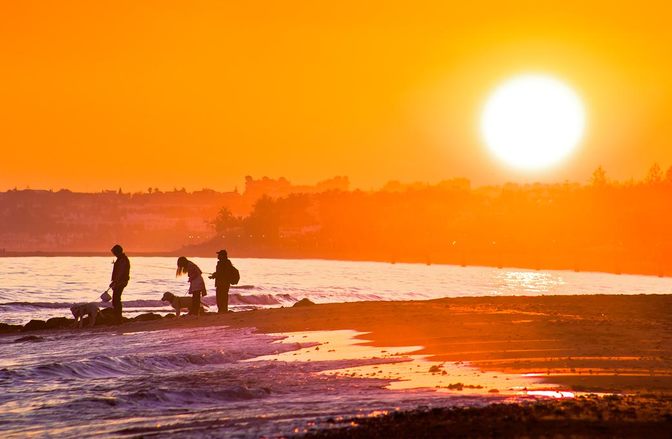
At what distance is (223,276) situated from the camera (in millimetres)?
32625

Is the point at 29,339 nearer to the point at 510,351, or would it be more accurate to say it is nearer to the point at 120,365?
the point at 120,365

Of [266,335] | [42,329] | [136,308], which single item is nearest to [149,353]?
[266,335]

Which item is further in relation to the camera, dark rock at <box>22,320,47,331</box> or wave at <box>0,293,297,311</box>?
wave at <box>0,293,297,311</box>

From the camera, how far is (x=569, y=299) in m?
34.2

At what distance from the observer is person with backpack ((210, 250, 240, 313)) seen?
106ft

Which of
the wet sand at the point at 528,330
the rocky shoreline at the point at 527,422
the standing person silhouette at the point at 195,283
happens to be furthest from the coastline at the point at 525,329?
the rocky shoreline at the point at 527,422

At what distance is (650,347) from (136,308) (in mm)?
32768

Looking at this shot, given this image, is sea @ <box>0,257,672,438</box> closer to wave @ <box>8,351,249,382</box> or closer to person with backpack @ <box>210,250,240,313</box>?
wave @ <box>8,351,249,382</box>

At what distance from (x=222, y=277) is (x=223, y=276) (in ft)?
0.36

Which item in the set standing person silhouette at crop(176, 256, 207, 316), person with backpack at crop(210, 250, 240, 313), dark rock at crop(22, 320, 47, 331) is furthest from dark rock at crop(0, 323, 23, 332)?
person with backpack at crop(210, 250, 240, 313)

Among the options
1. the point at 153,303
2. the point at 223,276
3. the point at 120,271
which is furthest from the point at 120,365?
the point at 153,303

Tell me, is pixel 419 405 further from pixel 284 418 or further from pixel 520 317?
pixel 520 317

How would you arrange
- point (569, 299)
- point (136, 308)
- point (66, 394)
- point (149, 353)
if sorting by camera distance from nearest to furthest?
point (66, 394) < point (149, 353) < point (569, 299) < point (136, 308)

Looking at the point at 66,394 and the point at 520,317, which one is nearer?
the point at 66,394
